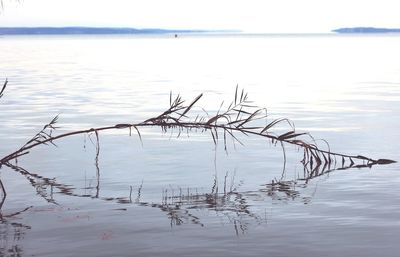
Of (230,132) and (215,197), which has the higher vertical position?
(230,132)

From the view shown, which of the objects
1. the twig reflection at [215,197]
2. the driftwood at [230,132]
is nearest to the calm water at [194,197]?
the twig reflection at [215,197]

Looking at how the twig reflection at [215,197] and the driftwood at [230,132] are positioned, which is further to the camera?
the driftwood at [230,132]

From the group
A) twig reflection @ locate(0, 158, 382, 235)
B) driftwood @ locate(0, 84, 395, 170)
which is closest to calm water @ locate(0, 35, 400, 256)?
twig reflection @ locate(0, 158, 382, 235)

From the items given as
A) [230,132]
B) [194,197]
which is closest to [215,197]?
[194,197]

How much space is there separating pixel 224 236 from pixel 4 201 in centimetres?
425

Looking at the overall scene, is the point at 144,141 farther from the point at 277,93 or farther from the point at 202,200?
the point at 277,93

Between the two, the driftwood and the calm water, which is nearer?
the calm water

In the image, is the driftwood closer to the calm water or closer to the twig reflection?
the calm water

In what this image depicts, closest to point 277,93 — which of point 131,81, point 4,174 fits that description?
point 131,81

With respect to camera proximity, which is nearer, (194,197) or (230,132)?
(194,197)

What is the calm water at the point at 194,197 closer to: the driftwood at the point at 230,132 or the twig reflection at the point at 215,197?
the twig reflection at the point at 215,197

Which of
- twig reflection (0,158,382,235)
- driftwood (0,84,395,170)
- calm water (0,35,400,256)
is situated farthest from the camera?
driftwood (0,84,395,170)

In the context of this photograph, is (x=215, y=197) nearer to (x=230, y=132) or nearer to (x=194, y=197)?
(x=194, y=197)

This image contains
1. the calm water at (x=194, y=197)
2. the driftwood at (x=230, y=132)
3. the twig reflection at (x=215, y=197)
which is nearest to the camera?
the calm water at (x=194, y=197)
